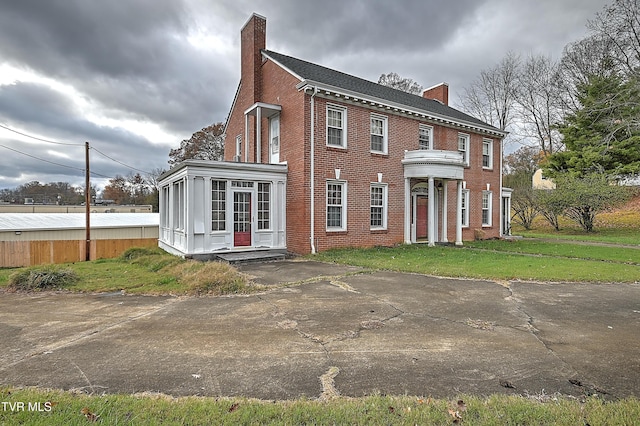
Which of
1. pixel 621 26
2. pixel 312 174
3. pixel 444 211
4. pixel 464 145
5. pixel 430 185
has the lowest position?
pixel 444 211

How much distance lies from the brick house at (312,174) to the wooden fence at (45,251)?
202 inches

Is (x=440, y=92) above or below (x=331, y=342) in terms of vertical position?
above

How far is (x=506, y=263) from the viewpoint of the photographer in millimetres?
10602

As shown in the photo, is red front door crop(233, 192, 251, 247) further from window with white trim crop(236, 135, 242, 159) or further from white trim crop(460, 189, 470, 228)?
white trim crop(460, 189, 470, 228)

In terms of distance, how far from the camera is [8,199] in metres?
51.1

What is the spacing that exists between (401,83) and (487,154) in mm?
21855

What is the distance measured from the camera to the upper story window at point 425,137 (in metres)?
16.5

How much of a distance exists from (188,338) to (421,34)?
1546 cm

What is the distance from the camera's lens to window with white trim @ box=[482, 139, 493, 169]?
19484 mm

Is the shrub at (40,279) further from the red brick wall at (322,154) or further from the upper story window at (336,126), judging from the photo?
the upper story window at (336,126)

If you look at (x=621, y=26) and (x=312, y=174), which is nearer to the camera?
(x=312, y=174)

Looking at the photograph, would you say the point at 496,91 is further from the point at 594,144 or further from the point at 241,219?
the point at 241,219

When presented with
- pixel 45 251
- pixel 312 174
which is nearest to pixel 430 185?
pixel 312 174

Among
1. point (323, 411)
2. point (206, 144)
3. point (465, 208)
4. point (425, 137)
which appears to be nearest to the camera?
point (323, 411)
